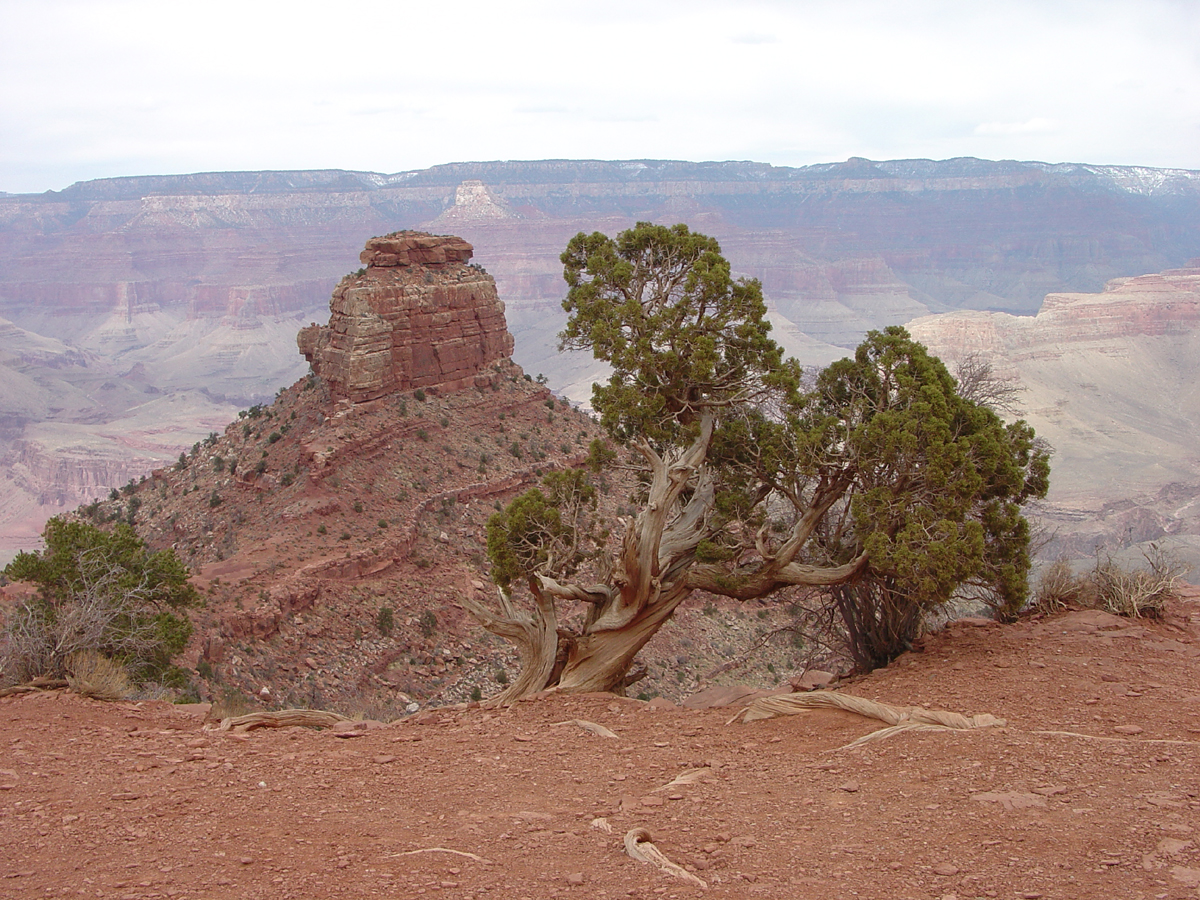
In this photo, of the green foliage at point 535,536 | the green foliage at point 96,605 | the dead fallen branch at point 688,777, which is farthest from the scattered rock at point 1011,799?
the green foliage at point 96,605

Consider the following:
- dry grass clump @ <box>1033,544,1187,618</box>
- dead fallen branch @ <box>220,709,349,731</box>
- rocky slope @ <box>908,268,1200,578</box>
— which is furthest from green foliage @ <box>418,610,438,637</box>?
rocky slope @ <box>908,268,1200,578</box>

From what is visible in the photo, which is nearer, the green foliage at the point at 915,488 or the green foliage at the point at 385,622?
the green foliage at the point at 915,488

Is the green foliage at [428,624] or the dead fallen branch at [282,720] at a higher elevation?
the dead fallen branch at [282,720]

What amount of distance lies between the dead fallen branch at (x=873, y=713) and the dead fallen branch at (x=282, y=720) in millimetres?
6575

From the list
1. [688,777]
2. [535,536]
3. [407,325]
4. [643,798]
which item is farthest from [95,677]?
[407,325]

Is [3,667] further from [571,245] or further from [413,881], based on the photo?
[571,245]

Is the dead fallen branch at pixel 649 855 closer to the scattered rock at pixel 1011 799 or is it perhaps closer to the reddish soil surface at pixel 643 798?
the reddish soil surface at pixel 643 798

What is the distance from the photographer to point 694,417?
1742 cm

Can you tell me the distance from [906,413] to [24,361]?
17521cm

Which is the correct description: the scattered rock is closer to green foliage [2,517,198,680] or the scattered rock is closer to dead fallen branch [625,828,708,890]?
dead fallen branch [625,828,708,890]

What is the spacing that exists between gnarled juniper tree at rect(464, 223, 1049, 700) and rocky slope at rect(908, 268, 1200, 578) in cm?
6183

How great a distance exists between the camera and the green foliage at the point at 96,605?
1548 centimetres

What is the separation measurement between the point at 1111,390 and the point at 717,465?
121 m

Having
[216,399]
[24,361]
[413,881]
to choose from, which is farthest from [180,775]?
[24,361]
